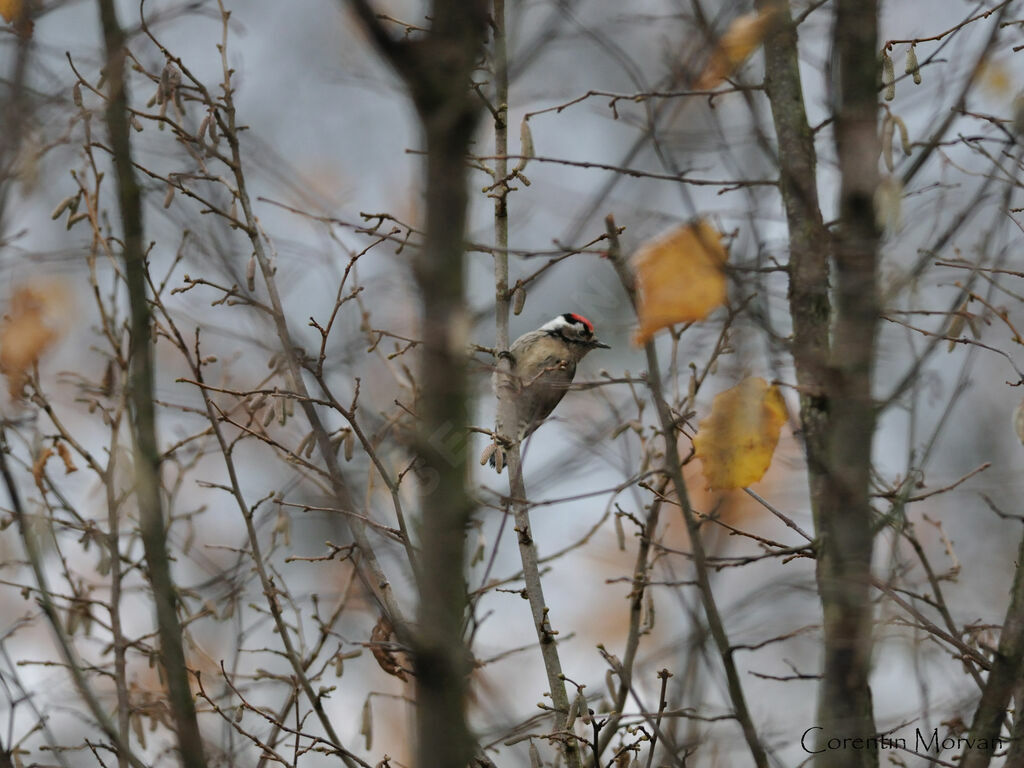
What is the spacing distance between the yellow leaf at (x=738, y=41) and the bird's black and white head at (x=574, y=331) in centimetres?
470

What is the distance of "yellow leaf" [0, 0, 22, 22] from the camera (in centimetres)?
294

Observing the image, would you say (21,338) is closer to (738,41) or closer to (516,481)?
(516,481)

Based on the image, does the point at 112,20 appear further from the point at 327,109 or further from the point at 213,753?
the point at 327,109

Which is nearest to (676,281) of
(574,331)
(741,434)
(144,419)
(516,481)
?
(741,434)

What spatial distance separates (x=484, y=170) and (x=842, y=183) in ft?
7.07

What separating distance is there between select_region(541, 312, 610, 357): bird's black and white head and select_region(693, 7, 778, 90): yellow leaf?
4.70m

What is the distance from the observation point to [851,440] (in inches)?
79.0

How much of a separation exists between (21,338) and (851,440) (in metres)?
2.54

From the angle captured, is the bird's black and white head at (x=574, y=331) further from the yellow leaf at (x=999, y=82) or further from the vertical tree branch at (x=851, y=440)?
the vertical tree branch at (x=851, y=440)

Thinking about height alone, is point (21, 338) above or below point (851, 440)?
above

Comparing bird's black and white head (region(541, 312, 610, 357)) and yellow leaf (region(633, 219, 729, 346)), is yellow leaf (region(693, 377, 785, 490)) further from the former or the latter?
bird's black and white head (region(541, 312, 610, 357))

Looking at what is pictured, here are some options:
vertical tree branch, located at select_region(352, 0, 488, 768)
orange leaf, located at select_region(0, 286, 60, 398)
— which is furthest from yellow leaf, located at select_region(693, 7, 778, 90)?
orange leaf, located at select_region(0, 286, 60, 398)

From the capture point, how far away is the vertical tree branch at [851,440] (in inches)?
76.9

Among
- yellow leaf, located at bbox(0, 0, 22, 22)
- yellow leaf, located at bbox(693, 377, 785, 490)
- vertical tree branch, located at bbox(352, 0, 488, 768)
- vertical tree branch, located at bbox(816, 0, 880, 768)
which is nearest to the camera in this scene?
vertical tree branch, located at bbox(352, 0, 488, 768)
